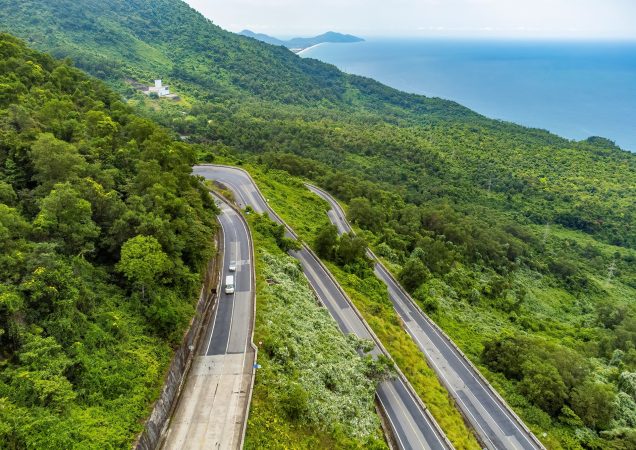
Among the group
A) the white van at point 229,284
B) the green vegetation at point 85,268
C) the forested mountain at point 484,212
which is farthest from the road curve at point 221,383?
the forested mountain at point 484,212

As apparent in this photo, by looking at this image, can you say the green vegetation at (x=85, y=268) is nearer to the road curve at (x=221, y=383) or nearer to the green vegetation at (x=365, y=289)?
the road curve at (x=221, y=383)

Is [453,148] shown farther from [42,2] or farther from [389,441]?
[42,2]

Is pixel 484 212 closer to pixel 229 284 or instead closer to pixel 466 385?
pixel 466 385

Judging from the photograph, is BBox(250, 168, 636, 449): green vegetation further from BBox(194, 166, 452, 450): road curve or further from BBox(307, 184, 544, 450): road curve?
BBox(194, 166, 452, 450): road curve

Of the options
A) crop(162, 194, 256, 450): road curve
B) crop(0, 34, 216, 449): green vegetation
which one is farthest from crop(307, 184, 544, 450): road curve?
crop(0, 34, 216, 449): green vegetation

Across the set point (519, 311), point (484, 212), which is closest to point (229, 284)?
point (519, 311)

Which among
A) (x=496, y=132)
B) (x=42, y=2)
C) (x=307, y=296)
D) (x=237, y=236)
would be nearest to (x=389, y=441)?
(x=307, y=296)
